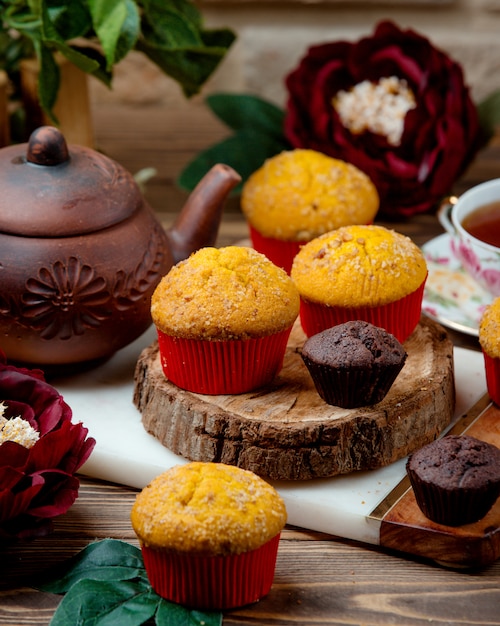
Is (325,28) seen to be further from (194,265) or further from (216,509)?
(216,509)

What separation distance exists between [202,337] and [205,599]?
0.28 metres

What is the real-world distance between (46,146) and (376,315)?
42 cm

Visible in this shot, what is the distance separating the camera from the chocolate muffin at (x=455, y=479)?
88 centimetres

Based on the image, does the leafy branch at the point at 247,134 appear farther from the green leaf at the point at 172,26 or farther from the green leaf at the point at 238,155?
the green leaf at the point at 172,26

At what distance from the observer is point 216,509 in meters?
0.82

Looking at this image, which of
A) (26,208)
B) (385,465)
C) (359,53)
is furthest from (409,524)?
(359,53)

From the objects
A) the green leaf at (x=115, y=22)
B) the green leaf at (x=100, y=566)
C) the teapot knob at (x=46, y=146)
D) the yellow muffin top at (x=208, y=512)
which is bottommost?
the green leaf at (x=100, y=566)

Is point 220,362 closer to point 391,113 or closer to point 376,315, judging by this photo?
point 376,315

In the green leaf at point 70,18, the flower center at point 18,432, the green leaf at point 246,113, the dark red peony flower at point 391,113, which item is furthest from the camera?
the green leaf at point 246,113

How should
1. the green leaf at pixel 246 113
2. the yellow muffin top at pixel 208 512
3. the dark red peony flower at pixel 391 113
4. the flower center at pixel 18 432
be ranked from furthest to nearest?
the green leaf at pixel 246 113 → the dark red peony flower at pixel 391 113 → the flower center at pixel 18 432 → the yellow muffin top at pixel 208 512

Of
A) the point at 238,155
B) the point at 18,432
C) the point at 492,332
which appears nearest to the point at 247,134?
the point at 238,155

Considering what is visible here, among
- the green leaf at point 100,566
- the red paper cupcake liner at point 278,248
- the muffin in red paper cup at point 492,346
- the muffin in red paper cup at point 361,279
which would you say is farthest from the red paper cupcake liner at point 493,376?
the green leaf at point 100,566

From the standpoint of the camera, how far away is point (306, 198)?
1335mm

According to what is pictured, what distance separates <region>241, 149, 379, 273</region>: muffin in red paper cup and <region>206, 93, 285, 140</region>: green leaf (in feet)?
1.05
